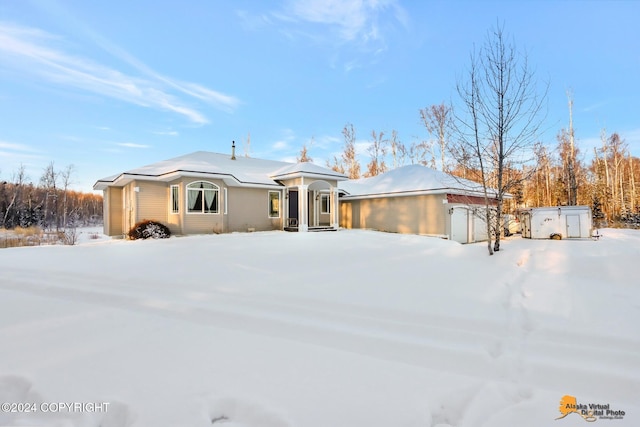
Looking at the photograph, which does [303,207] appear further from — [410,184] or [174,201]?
[410,184]

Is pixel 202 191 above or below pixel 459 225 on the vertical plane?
above

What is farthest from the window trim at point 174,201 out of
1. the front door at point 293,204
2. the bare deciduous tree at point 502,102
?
the bare deciduous tree at point 502,102

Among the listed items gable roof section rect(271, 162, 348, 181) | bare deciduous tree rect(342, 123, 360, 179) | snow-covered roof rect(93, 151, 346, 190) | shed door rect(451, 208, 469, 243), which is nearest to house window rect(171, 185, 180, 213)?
snow-covered roof rect(93, 151, 346, 190)

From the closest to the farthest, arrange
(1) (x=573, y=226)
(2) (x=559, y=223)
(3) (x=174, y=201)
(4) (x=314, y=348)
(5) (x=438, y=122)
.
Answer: (4) (x=314, y=348)
(3) (x=174, y=201)
(1) (x=573, y=226)
(2) (x=559, y=223)
(5) (x=438, y=122)

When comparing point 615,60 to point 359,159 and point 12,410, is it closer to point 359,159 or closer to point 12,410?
point 359,159

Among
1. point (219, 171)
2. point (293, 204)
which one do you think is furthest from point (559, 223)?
point (219, 171)

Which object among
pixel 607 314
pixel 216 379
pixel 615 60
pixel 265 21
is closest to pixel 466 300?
pixel 607 314

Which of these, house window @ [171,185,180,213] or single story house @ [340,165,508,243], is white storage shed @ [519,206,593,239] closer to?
single story house @ [340,165,508,243]

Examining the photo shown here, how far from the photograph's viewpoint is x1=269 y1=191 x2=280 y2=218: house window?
16625 millimetres


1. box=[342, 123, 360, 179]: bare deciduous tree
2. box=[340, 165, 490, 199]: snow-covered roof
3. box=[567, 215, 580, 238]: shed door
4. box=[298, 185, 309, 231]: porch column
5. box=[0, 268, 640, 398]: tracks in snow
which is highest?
box=[342, 123, 360, 179]: bare deciduous tree

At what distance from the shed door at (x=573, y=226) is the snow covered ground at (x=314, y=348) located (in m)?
13.0

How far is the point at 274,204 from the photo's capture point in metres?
16.8

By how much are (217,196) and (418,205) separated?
415 inches

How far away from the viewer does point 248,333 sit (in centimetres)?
326
